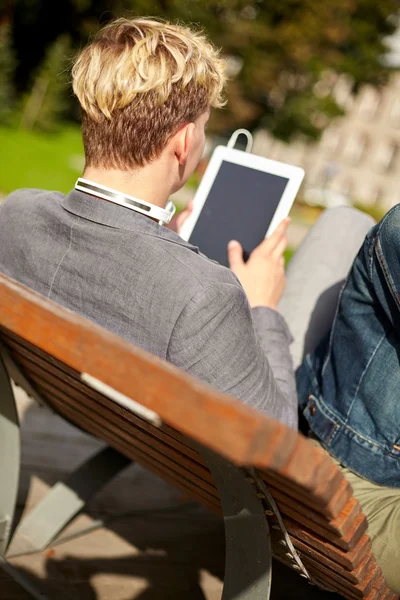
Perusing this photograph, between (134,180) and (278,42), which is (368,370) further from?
(278,42)

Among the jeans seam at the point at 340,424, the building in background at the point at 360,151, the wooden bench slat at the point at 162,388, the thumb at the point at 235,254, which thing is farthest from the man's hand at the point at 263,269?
the building in background at the point at 360,151

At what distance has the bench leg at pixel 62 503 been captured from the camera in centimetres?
267

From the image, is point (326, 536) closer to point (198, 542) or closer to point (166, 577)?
point (166, 577)

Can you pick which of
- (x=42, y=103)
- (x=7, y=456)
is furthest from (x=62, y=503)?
(x=42, y=103)

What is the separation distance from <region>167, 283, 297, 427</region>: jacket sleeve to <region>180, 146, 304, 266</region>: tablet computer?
2.61 ft

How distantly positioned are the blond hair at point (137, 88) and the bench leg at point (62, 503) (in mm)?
1240

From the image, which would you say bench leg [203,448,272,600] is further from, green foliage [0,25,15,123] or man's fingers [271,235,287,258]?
green foliage [0,25,15,123]

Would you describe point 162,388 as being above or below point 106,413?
above

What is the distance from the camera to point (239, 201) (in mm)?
2754

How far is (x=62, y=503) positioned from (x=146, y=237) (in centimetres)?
132

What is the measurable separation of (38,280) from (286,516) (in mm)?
887

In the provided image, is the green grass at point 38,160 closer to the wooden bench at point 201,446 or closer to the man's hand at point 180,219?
the man's hand at point 180,219

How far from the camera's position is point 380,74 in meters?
41.5

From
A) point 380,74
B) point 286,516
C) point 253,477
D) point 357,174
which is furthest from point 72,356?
point 357,174
